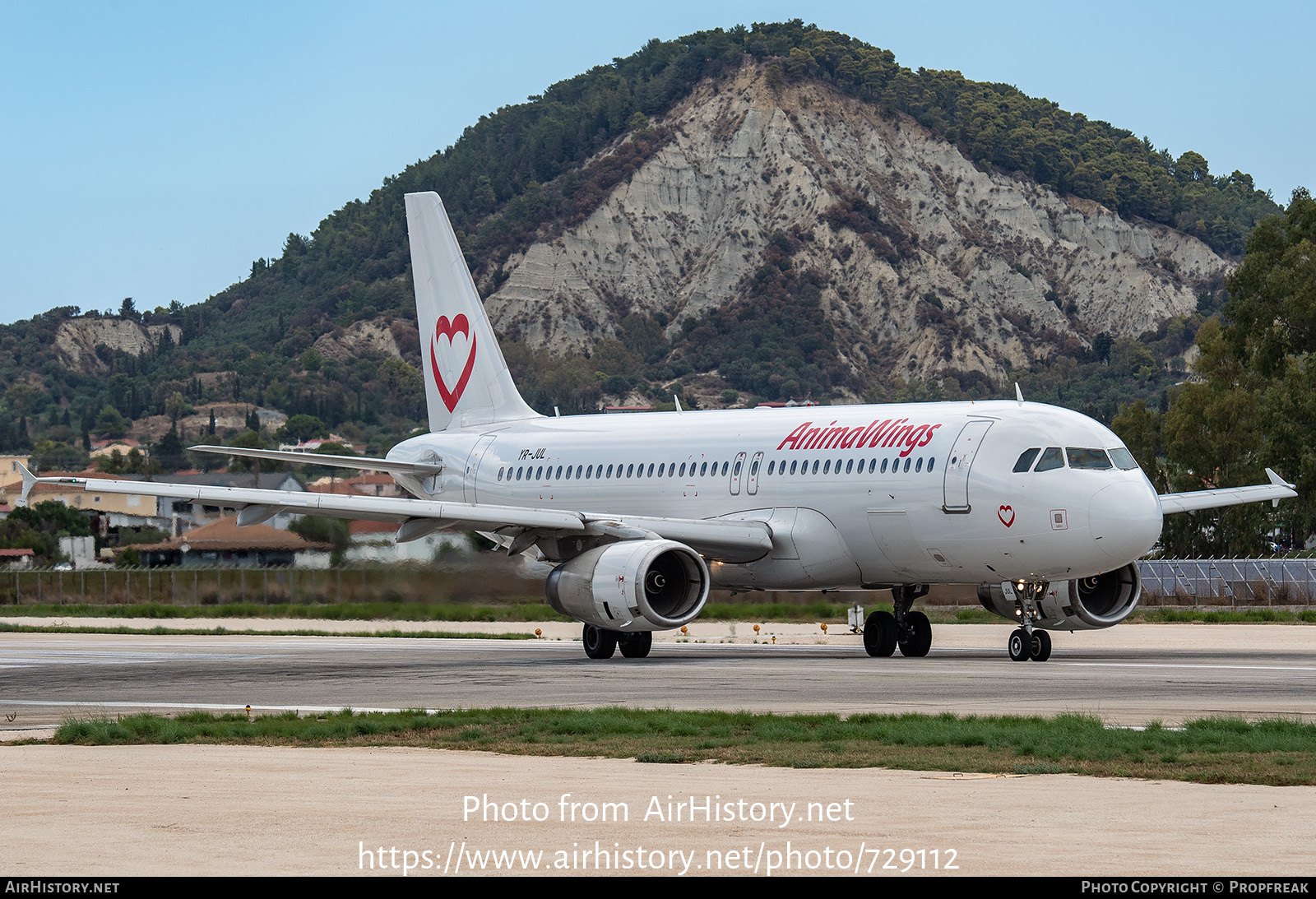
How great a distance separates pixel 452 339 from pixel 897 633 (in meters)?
15.2

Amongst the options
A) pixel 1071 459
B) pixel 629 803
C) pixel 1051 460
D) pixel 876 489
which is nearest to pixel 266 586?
pixel 876 489

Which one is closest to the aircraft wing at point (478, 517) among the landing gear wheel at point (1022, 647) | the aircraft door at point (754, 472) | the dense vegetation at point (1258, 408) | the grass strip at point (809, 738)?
the aircraft door at point (754, 472)

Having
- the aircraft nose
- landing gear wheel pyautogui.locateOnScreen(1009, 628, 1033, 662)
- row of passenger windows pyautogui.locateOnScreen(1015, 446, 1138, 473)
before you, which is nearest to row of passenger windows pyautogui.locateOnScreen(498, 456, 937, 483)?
row of passenger windows pyautogui.locateOnScreen(1015, 446, 1138, 473)

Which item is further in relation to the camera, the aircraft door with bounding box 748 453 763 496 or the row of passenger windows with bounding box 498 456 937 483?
the aircraft door with bounding box 748 453 763 496

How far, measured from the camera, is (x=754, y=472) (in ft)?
101

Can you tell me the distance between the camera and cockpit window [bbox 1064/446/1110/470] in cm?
2667

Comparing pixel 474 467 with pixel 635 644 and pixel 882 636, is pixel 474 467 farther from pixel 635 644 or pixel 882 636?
pixel 882 636

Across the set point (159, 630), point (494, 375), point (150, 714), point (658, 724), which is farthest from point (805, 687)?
point (159, 630)

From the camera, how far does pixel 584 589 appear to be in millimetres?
27750

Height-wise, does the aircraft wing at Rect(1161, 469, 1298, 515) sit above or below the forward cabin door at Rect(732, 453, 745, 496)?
below

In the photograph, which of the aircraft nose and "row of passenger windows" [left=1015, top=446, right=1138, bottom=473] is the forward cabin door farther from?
the aircraft nose

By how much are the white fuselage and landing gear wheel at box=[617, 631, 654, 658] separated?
2.10 metres

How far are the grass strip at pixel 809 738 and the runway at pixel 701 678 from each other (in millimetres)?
1613
